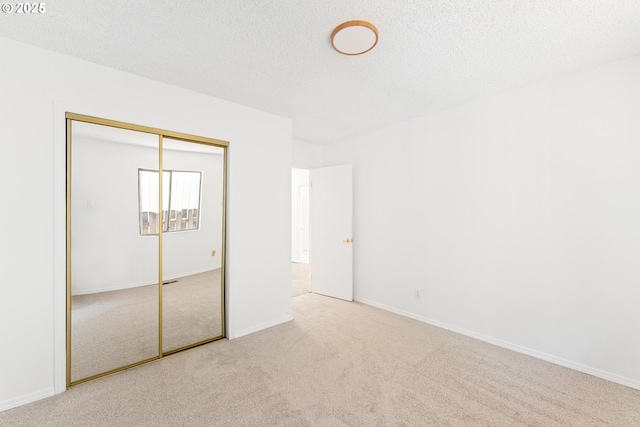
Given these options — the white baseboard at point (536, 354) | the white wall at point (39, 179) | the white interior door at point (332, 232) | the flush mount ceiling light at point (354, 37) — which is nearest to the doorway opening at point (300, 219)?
the white interior door at point (332, 232)

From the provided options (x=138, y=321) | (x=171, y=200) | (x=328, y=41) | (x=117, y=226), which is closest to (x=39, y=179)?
(x=117, y=226)

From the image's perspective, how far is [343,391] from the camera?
2.02 metres

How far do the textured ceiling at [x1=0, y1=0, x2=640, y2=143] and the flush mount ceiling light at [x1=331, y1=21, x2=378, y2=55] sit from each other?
42 millimetres

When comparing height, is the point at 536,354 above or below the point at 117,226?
below

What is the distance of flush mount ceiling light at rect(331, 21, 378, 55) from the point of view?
168cm

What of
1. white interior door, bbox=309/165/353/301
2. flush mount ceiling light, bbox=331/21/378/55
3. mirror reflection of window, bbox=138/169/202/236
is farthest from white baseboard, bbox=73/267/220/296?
flush mount ceiling light, bbox=331/21/378/55

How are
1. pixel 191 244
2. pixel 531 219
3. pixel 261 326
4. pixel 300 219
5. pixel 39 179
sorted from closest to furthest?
pixel 39 179, pixel 531 219, pixel 191 244, pixel 261 326, pixel 300 219

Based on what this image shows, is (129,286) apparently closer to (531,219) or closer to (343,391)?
(343,391)

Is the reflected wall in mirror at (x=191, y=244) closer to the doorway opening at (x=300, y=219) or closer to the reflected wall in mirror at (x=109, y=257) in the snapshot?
the reflected wall in mirror at (x=109, y=257)

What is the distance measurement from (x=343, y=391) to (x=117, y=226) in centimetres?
232

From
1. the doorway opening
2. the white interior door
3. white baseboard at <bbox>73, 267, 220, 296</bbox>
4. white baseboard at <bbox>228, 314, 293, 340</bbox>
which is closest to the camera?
white baseboard at <bbox>73, 267, 220, 296</bbox>

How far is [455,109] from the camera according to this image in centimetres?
310

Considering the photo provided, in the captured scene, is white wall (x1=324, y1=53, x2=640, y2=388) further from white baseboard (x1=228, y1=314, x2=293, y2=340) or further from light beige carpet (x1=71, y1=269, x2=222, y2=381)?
light beige carpet (x1=71, y1=269, x2=222, y2=381)

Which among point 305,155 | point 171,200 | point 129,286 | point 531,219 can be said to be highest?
point 305,155
